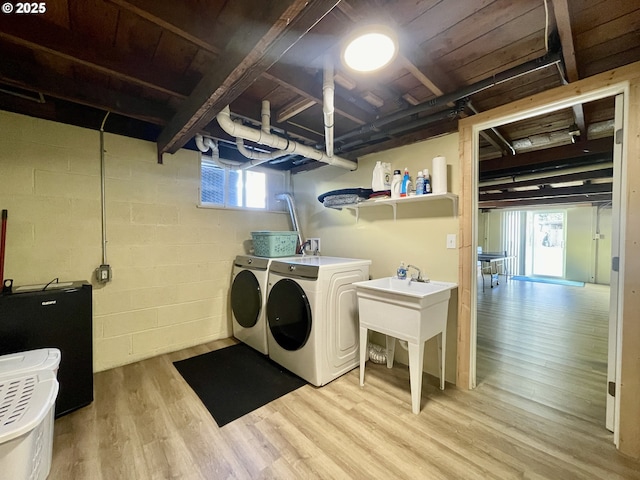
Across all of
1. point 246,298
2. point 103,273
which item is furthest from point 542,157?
point 103,273

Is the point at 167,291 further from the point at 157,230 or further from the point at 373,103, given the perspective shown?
the point at 373,103

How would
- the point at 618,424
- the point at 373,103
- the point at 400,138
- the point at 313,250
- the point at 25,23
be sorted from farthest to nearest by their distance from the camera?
the point at 313,250 < the point at 400,138 < the point at 373,103 < the point at 618,424 < the point at 25,23

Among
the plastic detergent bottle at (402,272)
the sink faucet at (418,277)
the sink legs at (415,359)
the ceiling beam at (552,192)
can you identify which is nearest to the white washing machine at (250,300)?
the sink legs at (415,359)

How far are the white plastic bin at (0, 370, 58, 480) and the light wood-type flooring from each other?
0.26 m

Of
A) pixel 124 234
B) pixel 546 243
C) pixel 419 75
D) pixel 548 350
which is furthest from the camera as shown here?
pixel 546 243

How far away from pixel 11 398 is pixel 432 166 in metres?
2.80

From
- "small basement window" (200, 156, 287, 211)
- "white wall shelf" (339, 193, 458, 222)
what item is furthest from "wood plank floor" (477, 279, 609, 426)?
"small basement window" (200, 156, 287, 211)

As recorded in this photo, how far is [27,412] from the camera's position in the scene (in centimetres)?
104

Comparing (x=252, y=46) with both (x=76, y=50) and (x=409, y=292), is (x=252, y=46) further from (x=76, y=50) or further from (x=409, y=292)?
(x=409, y=292)

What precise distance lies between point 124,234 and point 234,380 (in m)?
1.63

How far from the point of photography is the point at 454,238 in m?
2.12

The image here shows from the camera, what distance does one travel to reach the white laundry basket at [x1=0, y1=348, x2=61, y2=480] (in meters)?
0.95

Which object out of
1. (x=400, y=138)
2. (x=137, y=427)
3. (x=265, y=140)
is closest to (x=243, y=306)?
(x=137, y=427)

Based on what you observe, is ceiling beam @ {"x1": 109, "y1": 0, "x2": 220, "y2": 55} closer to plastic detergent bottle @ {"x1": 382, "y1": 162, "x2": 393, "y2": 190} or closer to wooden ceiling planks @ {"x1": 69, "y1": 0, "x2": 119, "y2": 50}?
wooden ceiling planks @ {"x1": 69, "y1": 0, "x2": 119, "y2": 50}
